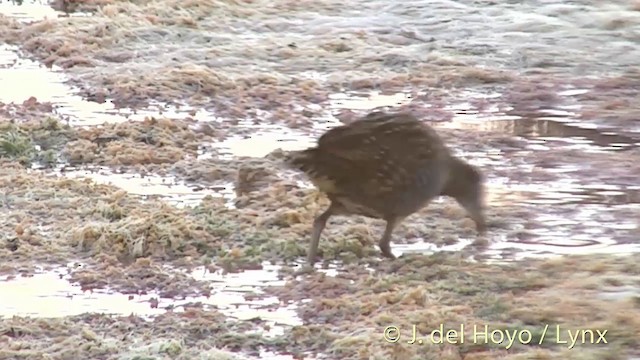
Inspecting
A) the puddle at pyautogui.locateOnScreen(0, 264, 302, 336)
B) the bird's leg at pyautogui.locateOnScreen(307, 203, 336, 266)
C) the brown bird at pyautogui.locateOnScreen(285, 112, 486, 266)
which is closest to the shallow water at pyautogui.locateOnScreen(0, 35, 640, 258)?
the brown bird at pyautogui.locateOnScreen(285, 112, 486, 266)

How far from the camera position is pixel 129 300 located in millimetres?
5680

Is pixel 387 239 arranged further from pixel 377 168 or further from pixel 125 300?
pixel 125 300

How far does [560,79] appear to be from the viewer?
411 inches

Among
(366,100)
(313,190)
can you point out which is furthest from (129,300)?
(366,100)

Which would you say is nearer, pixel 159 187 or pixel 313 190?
pixel 313 190

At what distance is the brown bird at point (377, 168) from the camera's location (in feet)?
19.9

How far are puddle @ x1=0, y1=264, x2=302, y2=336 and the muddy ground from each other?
67mm

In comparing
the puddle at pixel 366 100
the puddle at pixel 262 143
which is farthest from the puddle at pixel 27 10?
the puddle at pixel 262 143

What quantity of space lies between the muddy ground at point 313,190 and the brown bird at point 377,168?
0.81 feet

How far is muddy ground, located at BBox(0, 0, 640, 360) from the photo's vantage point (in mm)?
5274

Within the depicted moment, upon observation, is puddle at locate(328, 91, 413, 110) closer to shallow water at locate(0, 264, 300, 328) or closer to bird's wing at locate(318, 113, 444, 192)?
bird's wing at locate(318, 113, 444, 192)

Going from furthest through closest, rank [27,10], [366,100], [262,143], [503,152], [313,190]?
1. [27,10]
2. [366,100]
3. [262,143]
4. [503,152]
5. [313,190]

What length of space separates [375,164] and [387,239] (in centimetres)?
37

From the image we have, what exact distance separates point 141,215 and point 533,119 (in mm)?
3542
